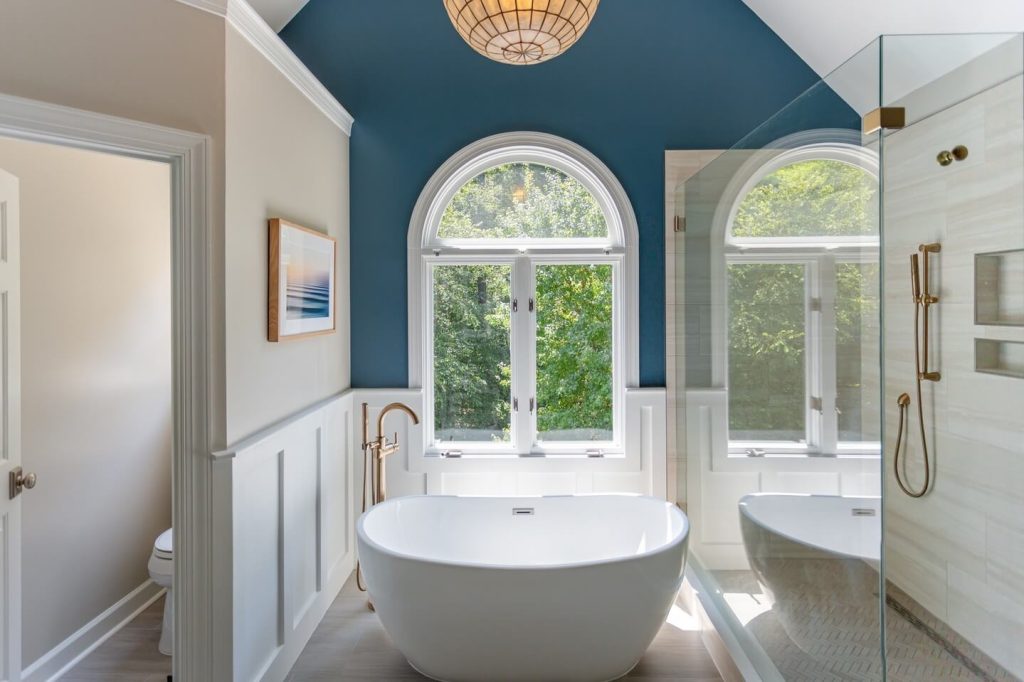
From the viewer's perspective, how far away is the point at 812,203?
1.60 m

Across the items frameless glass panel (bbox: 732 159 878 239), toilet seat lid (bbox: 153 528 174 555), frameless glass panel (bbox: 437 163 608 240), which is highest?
frameless glass panel (bbox: 437 163 608 240)

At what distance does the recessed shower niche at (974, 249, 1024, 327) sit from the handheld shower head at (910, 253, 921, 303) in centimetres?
19

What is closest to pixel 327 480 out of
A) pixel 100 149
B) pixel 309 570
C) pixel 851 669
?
pixel 309 570

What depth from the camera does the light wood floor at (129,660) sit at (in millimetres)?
2240

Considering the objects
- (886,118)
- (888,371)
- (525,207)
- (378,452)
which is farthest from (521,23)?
(378,452)

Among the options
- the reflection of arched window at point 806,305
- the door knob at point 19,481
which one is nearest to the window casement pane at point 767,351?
the reflection of arched window at point 806,305

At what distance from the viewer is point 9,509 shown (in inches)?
78.7

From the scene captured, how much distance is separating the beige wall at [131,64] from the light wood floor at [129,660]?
114cm

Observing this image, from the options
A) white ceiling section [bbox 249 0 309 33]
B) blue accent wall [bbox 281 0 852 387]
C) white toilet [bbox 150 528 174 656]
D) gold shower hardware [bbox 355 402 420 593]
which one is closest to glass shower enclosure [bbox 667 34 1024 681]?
blue accent wall [bbox 281 0 852 387]

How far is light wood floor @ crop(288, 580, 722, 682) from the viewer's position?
7.26 ft

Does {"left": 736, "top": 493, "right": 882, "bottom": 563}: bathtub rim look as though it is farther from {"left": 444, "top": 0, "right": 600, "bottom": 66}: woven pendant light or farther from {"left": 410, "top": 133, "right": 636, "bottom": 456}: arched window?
{"left": 444, "top": 0, "right": 600, "bottom": 66}: woven pendant light

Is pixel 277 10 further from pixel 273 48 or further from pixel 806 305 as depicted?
pixel 806 305

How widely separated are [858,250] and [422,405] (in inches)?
83.5

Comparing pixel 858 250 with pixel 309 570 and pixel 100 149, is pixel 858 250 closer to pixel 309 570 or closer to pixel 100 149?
pixel 100 149
